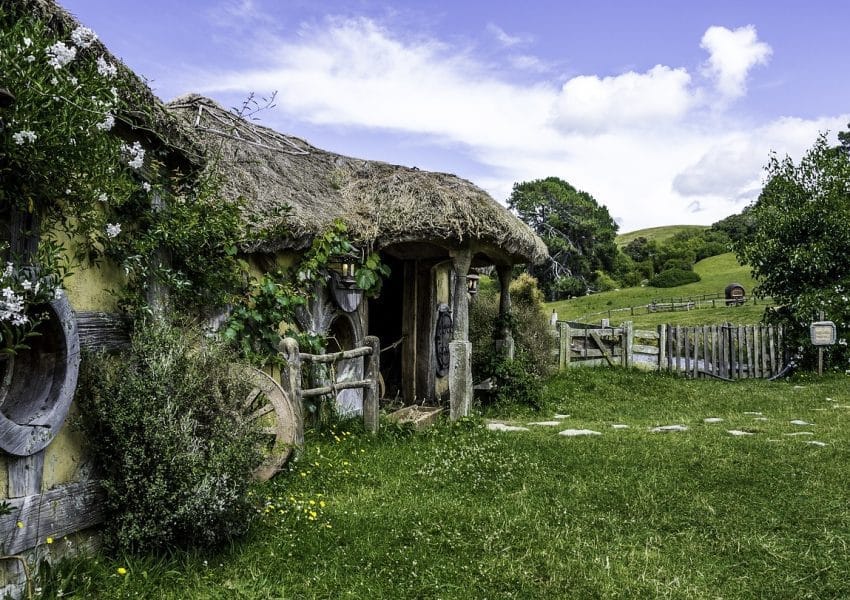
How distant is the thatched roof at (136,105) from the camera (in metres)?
3.21

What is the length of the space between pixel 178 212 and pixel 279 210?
1936 millimetres

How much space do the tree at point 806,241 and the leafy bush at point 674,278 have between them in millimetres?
28649

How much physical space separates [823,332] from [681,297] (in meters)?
26.0

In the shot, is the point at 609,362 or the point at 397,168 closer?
the point at 397,168

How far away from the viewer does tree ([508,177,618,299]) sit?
43094 mm

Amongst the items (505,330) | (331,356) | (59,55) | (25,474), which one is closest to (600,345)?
(505,330)

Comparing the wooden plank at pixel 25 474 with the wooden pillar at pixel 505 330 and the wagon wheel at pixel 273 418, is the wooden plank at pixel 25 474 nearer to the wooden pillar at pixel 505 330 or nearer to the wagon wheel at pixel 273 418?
the wagon wheel at pixel 273 418

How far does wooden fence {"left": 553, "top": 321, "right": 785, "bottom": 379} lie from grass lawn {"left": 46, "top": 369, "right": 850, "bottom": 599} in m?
6.24

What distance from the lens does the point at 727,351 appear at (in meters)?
13.4

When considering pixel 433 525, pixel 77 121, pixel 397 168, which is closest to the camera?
pixel 77 121

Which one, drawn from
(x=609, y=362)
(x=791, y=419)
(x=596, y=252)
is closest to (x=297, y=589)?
(x=791, y=419)

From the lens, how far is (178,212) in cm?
460

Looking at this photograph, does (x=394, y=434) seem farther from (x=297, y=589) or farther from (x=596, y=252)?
(x=596, y=252)

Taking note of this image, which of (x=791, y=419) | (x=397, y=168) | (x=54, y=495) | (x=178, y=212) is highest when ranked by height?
(x=397, y=168)
